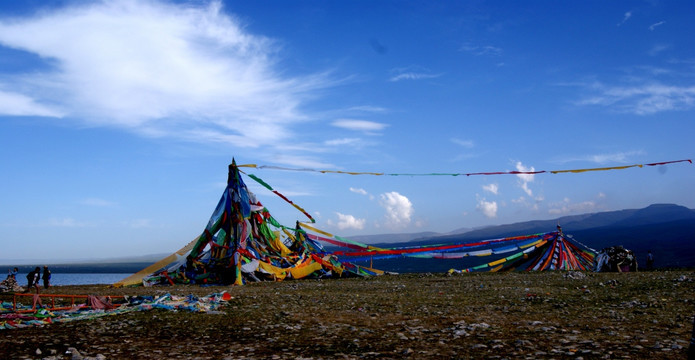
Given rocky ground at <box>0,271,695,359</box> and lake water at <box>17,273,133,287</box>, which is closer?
rocky ground at <box>0,271,695,359</box>

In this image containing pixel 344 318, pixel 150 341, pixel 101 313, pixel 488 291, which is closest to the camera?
pixel 150 341

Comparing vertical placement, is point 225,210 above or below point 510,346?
above

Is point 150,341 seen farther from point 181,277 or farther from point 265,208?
point 265,208

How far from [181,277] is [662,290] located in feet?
74.4

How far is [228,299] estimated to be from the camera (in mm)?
17984

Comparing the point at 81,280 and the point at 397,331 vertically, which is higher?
the point at 397,331

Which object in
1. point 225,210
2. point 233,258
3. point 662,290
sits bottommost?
point 662,290

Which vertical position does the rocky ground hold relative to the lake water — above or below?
above

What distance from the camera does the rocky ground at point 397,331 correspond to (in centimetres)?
926

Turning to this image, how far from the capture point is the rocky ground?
364 inches

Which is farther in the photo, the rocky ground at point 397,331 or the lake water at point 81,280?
the lake water at point 81,280

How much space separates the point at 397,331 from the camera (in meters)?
11.3

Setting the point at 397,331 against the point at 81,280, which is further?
the point at 81,280

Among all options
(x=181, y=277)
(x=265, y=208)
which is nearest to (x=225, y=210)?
(x=265, y=208)
